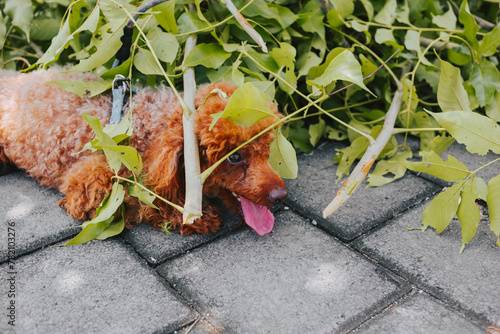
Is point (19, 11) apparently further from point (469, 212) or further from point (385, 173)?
point (469, 212)

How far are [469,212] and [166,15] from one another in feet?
5.59

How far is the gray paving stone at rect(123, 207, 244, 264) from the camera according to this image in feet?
6.36

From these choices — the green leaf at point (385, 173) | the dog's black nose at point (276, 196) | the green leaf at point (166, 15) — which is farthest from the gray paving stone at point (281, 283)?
the green leaf at point (166, 15)

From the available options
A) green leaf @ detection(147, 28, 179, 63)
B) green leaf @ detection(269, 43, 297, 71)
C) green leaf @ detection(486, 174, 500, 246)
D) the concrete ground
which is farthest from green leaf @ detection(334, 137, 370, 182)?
green leaf @ detection(147, 28, 179, 63)

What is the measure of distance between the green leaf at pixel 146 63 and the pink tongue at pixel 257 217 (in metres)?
0.79

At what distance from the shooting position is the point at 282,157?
2125 mm

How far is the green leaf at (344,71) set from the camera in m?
1.76

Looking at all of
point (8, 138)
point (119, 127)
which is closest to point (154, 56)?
point (119, 127)

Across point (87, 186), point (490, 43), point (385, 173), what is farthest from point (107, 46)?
point (490, 43)

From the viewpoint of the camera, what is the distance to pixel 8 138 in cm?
237

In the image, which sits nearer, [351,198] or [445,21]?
[351,198]

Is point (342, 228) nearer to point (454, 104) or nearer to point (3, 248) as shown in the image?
point (454, 104)

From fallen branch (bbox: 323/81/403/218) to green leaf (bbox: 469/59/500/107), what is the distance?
483 mm

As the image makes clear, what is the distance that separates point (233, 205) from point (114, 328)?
33.8 inches
